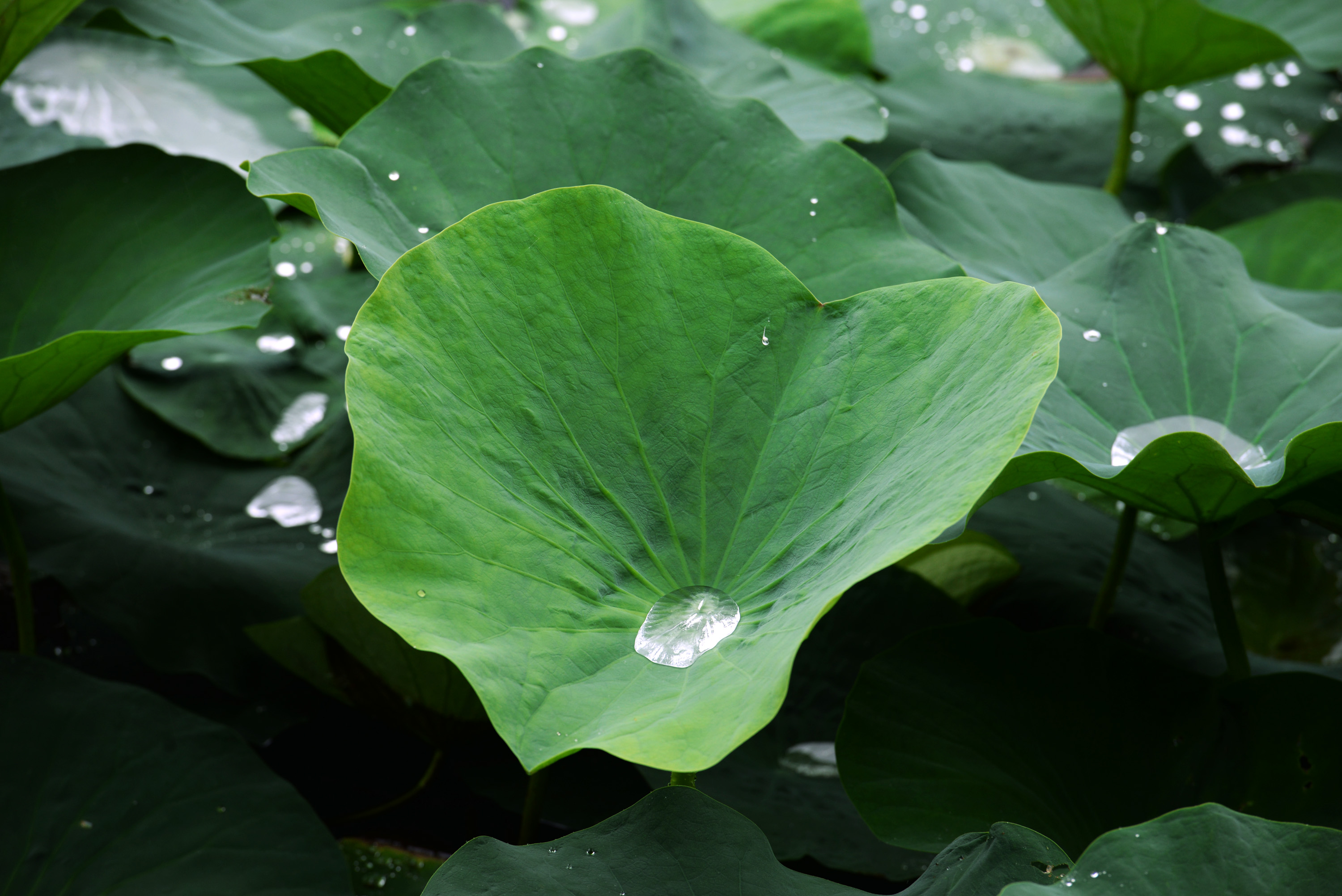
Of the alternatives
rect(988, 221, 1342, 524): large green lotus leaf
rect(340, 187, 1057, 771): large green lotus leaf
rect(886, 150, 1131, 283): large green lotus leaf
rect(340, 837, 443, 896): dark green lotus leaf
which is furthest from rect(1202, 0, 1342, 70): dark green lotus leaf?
rect(340, 837, 443, 896): dark green lotus leaf

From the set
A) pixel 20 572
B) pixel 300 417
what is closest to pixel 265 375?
pixel 300 417

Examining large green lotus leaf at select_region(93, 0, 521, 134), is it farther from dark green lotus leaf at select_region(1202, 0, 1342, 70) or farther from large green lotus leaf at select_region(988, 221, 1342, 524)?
dark green lotus leaf at select_region(1202, 0, 1342, 70)

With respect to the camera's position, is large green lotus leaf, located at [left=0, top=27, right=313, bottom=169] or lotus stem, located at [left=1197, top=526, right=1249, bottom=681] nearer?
lotus stem, located at [left=1197, top=526, right=1249, bottom=681]

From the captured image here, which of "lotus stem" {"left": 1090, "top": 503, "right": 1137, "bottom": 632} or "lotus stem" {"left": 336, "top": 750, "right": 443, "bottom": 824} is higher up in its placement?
"lotus stem" {"left": 1090, "top": 503, "right": 1137, "bottom": 632}

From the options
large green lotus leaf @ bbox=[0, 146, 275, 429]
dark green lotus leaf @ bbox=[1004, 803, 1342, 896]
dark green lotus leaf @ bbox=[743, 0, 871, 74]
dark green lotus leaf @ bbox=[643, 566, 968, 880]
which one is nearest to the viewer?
dark green lotus leaf @ bbox=[1004, 803, 1342, 896]

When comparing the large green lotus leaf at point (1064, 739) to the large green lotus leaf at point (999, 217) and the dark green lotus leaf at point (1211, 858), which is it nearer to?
the dark green lotus leaf at point (1211, 858)

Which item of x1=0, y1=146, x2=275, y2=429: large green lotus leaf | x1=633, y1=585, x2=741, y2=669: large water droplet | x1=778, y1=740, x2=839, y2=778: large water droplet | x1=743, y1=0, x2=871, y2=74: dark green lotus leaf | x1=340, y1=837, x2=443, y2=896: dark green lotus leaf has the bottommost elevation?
x1=778, y1=740, x2=839, y2=778: large water droplet

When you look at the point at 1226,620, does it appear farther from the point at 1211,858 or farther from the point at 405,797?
the point at 405,797
